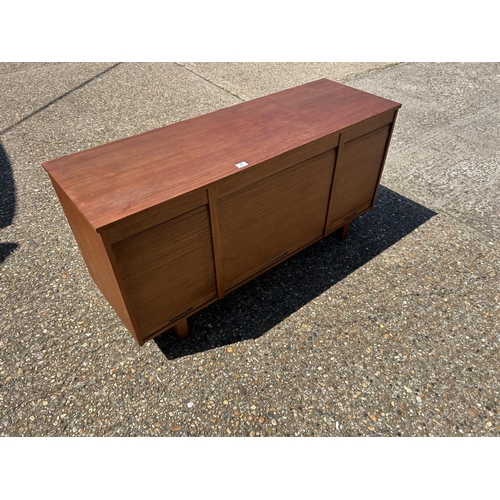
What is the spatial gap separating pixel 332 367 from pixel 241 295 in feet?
4.02

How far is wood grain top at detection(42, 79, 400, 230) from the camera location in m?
2.76

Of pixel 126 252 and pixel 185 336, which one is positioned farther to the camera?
pixel 185 336

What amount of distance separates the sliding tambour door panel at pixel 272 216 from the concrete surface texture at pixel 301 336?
1.63ft

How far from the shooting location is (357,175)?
14.1ft

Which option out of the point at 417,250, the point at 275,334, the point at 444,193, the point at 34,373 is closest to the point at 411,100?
Result: the point at 444,193

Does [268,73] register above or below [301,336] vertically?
below

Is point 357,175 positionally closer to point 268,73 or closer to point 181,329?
point 181,329

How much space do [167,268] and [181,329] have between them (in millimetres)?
812

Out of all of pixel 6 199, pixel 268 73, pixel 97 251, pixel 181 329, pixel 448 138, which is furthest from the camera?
pixel 268 73

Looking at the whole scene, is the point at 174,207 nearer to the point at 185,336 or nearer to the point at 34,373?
the point at 185,336

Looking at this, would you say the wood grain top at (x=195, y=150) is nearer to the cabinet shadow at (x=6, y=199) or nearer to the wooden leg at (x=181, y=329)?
the wooden leg at (x=181, y=329)

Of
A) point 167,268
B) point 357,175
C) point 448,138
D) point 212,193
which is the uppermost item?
point 212,193

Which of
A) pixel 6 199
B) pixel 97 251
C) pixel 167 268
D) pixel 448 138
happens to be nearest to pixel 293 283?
pixel 167 268

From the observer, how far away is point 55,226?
499 centimetres
